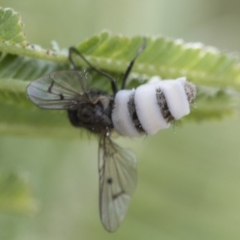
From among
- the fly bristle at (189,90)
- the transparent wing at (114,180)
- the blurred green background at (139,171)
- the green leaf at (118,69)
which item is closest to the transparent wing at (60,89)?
the green leaf at (118,69)

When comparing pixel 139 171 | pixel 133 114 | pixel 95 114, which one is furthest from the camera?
pixel 139 171

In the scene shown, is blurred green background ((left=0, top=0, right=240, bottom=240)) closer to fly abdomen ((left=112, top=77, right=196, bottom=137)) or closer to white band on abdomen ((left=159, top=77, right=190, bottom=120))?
fly abdomen ((left=112, top=77, right=196, bottom=137))

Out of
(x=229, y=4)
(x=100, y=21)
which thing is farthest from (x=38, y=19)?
(x=229, y=4)

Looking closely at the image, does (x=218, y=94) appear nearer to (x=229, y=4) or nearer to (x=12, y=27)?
(x=12, y=27)

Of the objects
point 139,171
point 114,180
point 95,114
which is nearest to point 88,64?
point 95,114

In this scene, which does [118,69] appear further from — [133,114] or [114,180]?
[114,180]

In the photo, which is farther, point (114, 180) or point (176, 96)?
point (114, 180)
